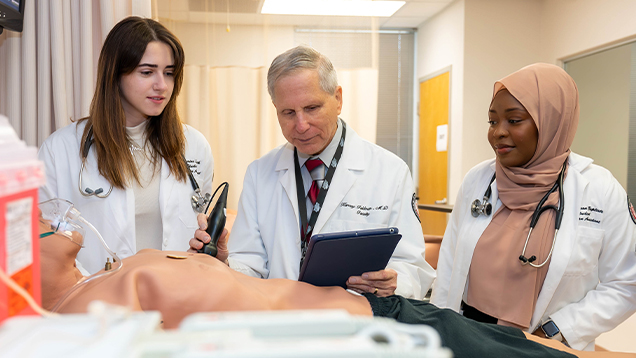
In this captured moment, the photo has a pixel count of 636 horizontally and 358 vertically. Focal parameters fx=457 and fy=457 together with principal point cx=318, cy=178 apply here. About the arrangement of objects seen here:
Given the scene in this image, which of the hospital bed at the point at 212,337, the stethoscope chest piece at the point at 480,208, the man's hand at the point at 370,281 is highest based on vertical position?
the hospital bed at the point at 212,337

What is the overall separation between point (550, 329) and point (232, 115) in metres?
2.80

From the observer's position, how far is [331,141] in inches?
67.9

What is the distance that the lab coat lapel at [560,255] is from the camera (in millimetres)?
1619

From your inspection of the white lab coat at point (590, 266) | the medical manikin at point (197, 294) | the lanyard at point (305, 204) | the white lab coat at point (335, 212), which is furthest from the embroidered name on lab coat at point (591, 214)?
the lanyard at point (305, 204)

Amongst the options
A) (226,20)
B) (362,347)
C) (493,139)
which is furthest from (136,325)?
(226,20)

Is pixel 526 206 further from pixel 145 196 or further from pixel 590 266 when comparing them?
pixel 145 196

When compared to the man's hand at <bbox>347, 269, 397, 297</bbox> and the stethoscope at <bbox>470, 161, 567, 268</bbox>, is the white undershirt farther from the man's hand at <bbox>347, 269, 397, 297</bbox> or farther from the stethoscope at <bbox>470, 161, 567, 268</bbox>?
the stethoscope at <bbox>470, 161, 567, 268</bbox>

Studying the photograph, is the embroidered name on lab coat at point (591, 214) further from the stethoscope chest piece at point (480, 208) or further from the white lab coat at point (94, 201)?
the white lab coat at point (94, 201)

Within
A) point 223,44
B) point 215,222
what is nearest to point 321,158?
point 215,222

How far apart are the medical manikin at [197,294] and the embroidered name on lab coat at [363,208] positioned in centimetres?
53

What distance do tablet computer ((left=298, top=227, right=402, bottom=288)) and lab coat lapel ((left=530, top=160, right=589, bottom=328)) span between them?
A: 2.57 ft

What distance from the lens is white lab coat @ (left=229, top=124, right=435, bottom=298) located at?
1612 mm

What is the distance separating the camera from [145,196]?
6.03 feet

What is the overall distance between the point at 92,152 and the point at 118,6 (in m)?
0.81
